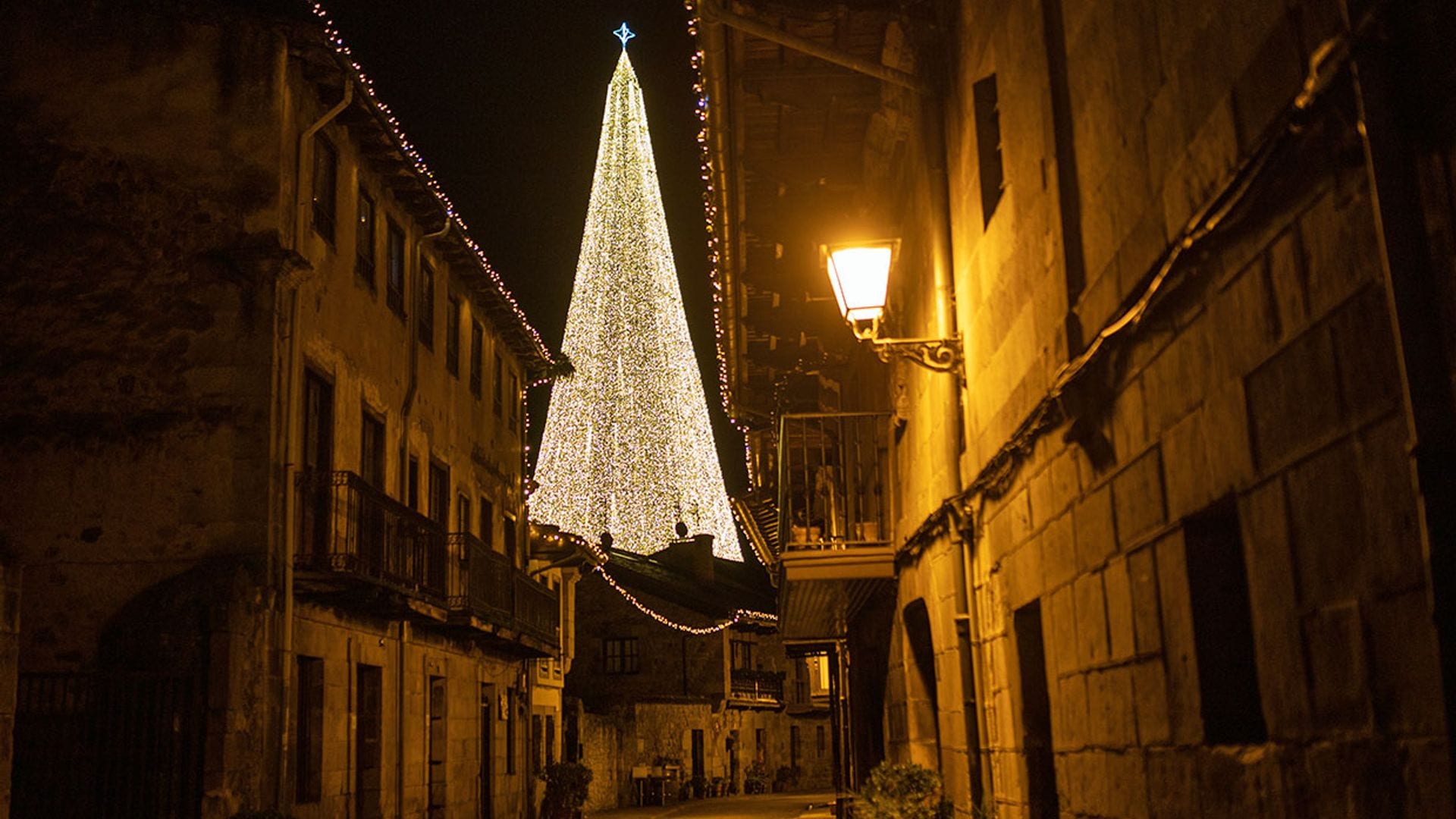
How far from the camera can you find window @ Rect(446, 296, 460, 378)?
23.5 metres

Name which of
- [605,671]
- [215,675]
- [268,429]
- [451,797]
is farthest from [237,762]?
[605,671]

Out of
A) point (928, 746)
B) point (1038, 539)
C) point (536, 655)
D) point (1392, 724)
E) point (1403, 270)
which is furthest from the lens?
point (536, 655)

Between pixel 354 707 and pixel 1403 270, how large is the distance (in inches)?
636

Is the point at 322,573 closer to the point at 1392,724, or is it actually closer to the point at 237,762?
the point at 237,762

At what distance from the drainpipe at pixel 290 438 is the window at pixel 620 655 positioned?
121ft

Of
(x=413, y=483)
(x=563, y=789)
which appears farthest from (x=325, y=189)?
(x=563, y=789)

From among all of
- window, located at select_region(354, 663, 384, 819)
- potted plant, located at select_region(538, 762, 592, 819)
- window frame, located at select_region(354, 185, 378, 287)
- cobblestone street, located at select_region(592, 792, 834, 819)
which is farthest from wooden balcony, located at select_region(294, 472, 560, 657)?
cobblestone street, located at select_region(592, 792, 834, 819)

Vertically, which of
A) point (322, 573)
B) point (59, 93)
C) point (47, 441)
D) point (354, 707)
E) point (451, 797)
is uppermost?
point (59, 93)

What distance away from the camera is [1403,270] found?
2.87 m

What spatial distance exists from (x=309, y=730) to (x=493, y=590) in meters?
7.16

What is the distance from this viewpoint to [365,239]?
61.7 ft

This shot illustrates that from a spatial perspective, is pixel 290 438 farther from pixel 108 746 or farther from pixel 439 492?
pixel 439 492

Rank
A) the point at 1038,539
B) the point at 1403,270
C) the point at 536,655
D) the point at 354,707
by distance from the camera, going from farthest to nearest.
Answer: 1. the point at 536,655
2. the point at 354,707
3. the point at 1038,539
4. the point at 1403,270

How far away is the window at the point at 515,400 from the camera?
2955 centimetres
